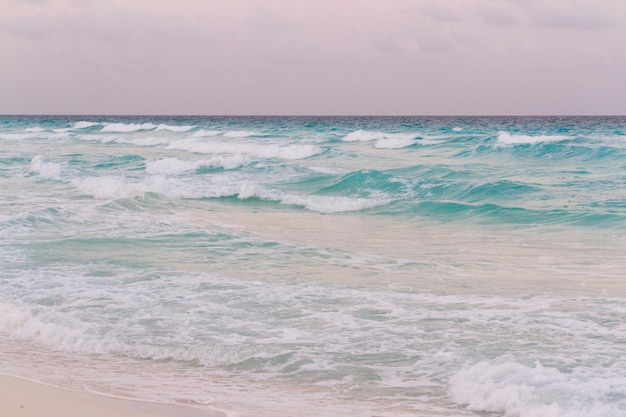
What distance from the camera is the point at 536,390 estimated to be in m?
5.36

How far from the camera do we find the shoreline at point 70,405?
480 centimetres

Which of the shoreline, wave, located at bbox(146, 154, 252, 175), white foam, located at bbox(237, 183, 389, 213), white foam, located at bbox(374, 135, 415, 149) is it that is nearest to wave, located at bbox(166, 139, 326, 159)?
white foam, located at bbox(374, 135, 415, 149)

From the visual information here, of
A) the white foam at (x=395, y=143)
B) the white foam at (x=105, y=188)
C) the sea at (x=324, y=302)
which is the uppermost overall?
the white foam at (x=395, y=143)

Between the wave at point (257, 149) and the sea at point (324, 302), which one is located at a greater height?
the wave at point (257, 149)

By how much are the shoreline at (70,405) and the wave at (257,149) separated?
30.4 meters

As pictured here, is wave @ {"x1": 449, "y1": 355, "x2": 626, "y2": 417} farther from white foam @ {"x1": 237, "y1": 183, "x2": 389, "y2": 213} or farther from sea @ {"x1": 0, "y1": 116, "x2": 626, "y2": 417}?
white foam @ {"x1": 237, "y1": 183, "x2": 389, "y2": 213}

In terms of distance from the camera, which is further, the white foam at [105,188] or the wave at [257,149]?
the wave at [257,149]

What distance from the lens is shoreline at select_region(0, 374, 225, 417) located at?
15.8 feet

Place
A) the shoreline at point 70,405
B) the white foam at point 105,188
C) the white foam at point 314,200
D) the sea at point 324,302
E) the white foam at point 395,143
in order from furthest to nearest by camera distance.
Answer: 1. the white foam at point 395,143
2. the white foam at point 105,188
3. the white foam at point 314,200
4. the sea at point 324,302
5. the shoreline at point 70,405

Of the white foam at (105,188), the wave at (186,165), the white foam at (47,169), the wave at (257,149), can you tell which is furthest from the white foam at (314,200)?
the wave at (257,149)

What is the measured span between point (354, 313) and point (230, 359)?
1709 mm

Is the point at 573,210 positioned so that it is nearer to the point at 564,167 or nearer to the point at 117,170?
the point at 564,167

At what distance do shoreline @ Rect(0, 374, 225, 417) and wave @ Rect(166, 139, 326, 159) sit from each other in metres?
30.4

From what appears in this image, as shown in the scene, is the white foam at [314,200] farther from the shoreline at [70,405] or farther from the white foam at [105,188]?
the shoreline at [70,405]
